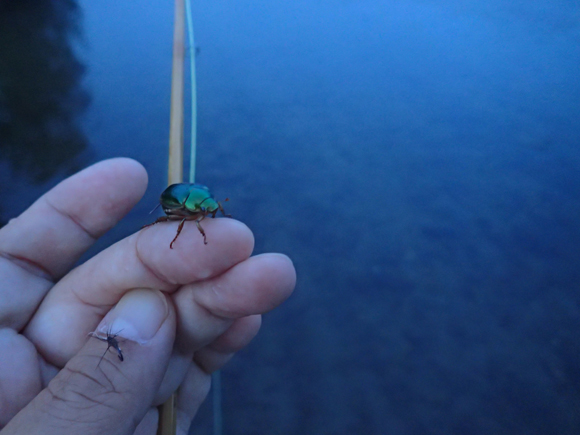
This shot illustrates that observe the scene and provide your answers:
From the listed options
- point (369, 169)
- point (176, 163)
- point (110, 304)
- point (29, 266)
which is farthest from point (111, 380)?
point (369, 169)

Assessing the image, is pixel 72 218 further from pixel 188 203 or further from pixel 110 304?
pixel 188 203

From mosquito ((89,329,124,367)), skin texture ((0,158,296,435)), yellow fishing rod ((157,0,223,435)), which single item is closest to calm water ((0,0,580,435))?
yellow fishing rod ((157,0,223,435))

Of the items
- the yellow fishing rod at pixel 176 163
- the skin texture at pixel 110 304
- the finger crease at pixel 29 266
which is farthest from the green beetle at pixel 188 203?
the finger crease at pixel 29 266

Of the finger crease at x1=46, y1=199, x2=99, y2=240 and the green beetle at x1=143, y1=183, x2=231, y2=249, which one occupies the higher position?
the green beetle at x1=143, y1=183, x2=231, y2=249

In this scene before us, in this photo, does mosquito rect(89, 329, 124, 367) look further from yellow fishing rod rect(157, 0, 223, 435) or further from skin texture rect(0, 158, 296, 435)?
yellow fishing rod rect(157, 0, 223, 435)

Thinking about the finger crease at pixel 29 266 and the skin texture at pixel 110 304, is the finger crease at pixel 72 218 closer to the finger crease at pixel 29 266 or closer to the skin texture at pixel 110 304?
the skin texture at pixel 110 304
